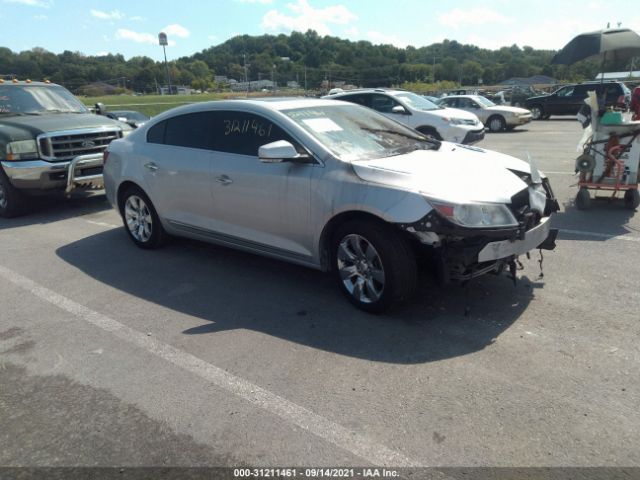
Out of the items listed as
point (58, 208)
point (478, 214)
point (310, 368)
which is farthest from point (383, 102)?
point (310, 368)

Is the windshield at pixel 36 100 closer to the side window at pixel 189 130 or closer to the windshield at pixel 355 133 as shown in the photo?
the side window at pixel 189 130

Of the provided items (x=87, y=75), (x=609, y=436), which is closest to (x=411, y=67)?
(x=87, y=75)

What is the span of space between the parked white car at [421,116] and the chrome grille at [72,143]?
6624 mm

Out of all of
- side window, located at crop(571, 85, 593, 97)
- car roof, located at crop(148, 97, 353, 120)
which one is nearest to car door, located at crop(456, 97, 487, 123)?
side window, located at crop(571, 85, 593, 97)

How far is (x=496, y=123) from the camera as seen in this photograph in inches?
811

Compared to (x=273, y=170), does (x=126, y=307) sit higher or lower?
lower

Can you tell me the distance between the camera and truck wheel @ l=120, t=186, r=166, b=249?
6.00 meters

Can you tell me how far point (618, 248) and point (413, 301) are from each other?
277cm

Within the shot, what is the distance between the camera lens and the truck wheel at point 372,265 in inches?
152

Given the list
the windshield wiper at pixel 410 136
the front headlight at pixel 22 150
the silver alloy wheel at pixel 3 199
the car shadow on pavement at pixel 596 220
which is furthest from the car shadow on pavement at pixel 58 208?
the car shadow on pavement at pixel 596 220

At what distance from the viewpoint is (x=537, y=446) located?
2.62m

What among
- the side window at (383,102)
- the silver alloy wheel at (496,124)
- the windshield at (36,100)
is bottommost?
the silver alloy wheel at (496,124)

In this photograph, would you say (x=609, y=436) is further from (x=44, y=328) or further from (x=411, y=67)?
(x=411, y=67)

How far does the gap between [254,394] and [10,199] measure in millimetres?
6916
